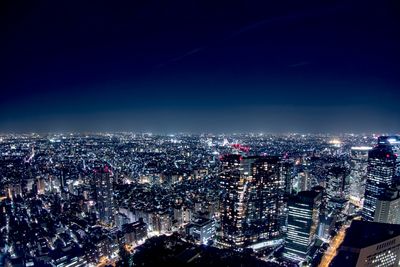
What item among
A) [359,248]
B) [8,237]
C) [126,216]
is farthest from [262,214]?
[8,237]

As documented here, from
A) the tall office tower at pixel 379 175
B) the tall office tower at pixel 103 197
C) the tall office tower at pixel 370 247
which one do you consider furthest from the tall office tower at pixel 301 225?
the tall office tower at pixel 103 197

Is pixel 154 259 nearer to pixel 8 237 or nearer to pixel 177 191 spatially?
pixel 8 237

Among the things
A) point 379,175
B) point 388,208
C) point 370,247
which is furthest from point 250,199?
point 379,175

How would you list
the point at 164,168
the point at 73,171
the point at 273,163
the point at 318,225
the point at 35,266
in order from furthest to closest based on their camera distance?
the point at 164,168
the point at 73,171
the point at 273,163
the point at 318,225
the point at 35,266

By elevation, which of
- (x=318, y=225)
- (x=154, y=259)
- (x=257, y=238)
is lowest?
(x=257, y=238)

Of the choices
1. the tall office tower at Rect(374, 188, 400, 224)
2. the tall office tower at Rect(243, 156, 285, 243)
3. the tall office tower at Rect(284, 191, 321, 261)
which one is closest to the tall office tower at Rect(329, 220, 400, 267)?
the tall office tower at Rect(284, 191, 321, 261)

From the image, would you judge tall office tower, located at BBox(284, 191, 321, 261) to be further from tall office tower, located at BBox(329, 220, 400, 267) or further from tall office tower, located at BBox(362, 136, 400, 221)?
tall office tower, located at BBox(362, 136, 400, 221)

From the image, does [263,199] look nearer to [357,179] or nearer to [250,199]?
[250,199]

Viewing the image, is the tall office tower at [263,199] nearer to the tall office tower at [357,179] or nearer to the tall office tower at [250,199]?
the tall office tower at [250,199]
